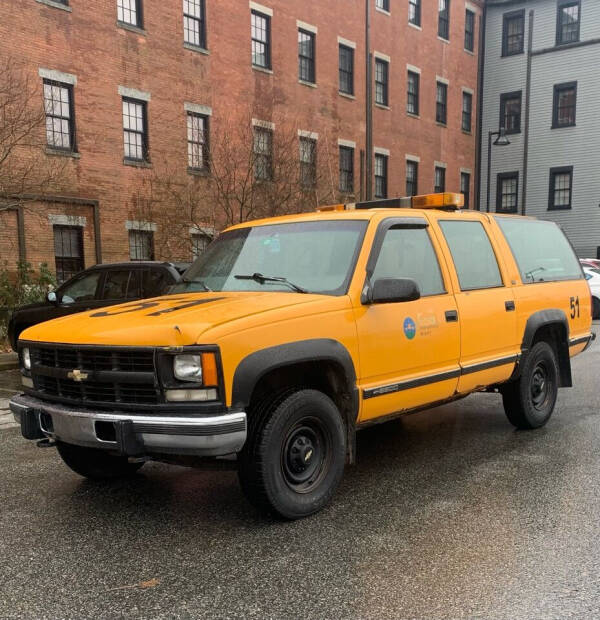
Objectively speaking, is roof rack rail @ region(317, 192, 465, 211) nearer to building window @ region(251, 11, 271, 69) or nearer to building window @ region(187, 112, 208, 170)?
building window @ region(187, 112, 208, 170)

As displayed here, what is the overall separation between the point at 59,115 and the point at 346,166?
11937mm

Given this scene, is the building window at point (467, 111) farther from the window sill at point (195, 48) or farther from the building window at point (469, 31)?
the window sill at point (195, 48)

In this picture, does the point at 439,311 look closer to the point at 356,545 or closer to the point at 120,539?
the point at 356,545

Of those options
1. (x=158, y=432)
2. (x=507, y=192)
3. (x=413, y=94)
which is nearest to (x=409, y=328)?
(x=158, y=432)

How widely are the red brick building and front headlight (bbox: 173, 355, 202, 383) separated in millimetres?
12915

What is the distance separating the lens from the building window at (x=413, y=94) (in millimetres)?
28922

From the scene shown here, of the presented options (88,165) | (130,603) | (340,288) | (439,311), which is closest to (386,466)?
(439,311)

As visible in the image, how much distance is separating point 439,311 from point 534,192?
1240 inches

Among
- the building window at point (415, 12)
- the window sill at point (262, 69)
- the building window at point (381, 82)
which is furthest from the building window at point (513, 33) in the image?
the window sill at point (262, 69)

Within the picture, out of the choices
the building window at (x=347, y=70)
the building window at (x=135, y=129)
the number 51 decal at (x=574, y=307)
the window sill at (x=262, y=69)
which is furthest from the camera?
the building window at (x=347, y=70)

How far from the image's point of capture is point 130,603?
3.04m

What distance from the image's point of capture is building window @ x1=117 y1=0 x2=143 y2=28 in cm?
1820

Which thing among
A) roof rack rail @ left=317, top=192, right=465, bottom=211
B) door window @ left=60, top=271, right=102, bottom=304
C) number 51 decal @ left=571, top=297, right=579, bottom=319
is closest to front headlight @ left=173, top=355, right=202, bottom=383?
roof rack rail @ left=317, top=192, right=465, bottom=211

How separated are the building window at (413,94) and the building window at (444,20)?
10.5ft
